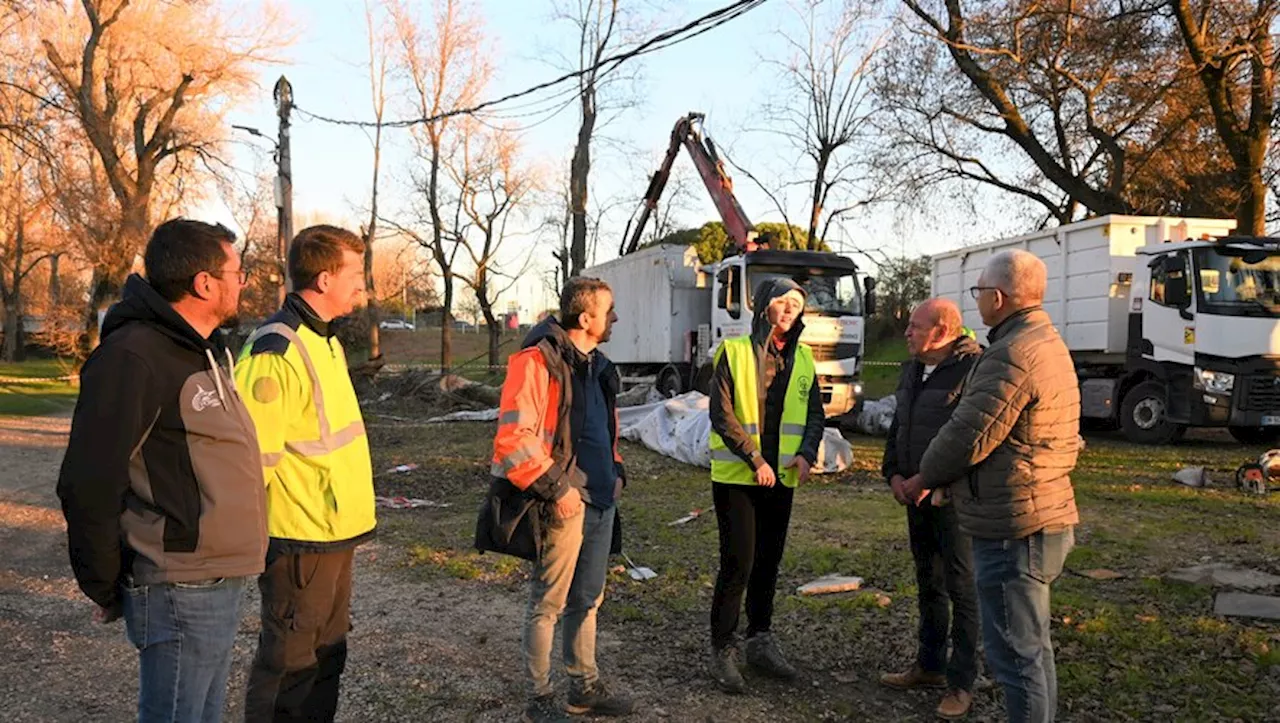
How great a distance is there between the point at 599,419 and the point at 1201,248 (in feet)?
38.5

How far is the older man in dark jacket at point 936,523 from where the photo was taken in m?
3.94

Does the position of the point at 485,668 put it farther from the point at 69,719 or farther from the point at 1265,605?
the point at 1265,605

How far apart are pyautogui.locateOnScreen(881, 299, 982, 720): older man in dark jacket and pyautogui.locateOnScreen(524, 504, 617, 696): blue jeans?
1421 mm

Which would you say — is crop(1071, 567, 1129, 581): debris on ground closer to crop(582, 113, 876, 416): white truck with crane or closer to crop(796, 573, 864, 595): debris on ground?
crop(796, 573, 864, 595): debris on ground

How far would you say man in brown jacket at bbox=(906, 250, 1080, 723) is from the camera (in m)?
3.11

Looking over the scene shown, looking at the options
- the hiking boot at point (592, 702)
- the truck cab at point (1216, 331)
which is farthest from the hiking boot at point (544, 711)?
the truck cab at point (1216, 331)

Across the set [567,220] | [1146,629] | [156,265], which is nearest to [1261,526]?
[1146,629]

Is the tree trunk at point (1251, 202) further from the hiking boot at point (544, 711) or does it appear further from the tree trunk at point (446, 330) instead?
the tree trunk at point (446, 330)

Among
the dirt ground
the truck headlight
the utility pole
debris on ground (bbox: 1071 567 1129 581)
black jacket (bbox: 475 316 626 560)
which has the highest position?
the utility pole

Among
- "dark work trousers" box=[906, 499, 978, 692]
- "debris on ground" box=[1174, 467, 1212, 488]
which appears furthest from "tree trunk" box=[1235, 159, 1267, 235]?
"dark work trousers" box=[906, 499, 978, 692]

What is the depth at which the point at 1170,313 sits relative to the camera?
12578mm

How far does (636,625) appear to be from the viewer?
514 centimetres

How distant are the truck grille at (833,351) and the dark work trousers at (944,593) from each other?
10.3 metres

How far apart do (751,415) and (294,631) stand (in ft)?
7.22
